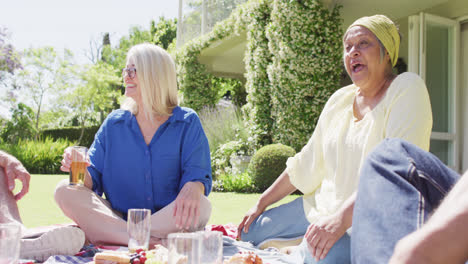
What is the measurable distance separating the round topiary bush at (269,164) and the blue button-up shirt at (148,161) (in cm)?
444

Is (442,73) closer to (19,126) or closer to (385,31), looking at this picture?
(385,31)

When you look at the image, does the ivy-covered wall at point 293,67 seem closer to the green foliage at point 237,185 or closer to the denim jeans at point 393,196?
the green foliage at point 237,185

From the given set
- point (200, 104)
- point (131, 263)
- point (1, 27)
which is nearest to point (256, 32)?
point (200, 104)

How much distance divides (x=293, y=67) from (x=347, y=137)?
560cm

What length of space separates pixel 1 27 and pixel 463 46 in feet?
75.3

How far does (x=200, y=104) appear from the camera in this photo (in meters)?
13.8

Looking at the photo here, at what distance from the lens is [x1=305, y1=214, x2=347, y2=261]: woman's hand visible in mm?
1990

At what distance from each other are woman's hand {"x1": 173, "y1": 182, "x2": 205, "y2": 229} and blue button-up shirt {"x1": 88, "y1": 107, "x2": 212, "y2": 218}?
0.23 meters

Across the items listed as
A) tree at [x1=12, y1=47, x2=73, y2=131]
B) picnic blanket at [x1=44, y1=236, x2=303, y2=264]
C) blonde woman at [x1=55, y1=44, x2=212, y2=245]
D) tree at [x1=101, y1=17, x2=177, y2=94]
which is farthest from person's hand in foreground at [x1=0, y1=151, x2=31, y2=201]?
tree at [x1=101, y1=17, x2=177, y2=94]

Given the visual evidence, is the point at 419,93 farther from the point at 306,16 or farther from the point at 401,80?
the point at 306,16

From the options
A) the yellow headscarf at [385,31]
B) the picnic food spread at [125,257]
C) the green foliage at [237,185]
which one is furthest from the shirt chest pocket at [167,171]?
the green foliage at [237,185]

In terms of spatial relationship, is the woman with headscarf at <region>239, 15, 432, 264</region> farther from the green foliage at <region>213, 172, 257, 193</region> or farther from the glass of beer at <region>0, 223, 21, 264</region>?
the green foliage at <region>213, 172, 257, 193</region>

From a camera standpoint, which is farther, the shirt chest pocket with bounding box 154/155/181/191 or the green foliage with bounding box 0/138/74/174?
the green foliage with bounding box 0/138/74/174

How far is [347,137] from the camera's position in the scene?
241 centimetres
